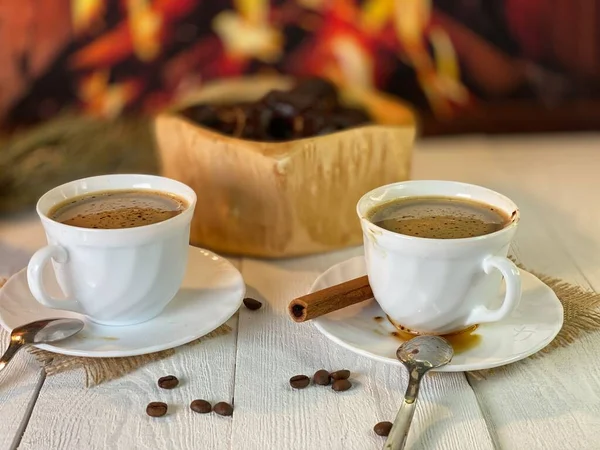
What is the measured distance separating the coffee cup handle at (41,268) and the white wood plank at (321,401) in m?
0.22

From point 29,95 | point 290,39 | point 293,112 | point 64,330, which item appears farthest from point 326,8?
point 64,330

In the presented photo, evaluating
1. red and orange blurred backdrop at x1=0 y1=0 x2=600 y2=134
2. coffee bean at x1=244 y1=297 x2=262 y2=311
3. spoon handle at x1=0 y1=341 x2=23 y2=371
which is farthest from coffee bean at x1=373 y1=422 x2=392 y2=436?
red and orange blurred backdrop at x1=0 y1=0 x2=600 y2=134

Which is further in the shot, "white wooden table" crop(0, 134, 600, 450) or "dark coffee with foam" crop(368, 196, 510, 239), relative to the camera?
"dark coffee with foam" crop(368, 196, 510, 239)

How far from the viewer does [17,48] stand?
1.59 m

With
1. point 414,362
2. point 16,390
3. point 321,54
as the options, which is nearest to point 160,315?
point 16,390

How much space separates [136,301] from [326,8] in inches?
39.6

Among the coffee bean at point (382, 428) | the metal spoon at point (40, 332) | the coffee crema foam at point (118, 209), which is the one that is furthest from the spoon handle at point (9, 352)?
the coffee bean at point (382, 428)

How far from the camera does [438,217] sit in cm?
82

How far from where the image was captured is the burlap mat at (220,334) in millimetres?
766

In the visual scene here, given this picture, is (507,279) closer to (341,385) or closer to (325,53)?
(341,385)

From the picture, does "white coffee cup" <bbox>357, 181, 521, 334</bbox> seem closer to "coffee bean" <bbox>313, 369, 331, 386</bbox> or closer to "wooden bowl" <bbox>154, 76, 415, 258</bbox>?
"coffee bean" <bbox>313, 369, 331, 386</bbox>

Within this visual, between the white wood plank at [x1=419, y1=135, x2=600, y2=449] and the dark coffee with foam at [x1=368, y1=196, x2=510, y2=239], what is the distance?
154mm

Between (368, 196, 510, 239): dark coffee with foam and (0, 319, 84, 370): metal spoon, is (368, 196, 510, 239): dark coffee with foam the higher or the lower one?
the higher one

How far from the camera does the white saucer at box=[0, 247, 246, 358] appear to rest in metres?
0.77
